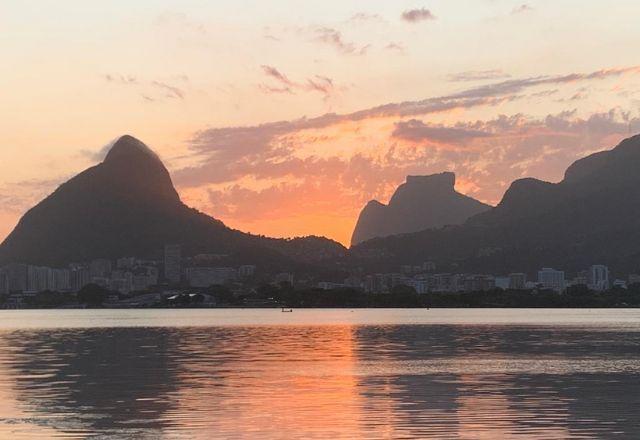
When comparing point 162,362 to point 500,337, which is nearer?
point 162,362

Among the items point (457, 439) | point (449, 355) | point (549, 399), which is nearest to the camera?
point (457, 439)

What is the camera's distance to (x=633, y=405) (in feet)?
166

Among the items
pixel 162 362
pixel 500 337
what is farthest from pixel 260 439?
pixel 500 337

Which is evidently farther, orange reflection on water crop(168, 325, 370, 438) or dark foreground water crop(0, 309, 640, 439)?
orange reflection on water crop(168, 325, 370, 438)

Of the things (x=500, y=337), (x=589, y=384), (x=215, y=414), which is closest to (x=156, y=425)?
(x=215, y=414)

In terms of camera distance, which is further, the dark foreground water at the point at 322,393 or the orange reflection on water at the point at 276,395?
the orange reflection on water at the point at 276,395

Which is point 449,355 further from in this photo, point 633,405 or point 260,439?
point 260,439

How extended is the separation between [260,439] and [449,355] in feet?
175

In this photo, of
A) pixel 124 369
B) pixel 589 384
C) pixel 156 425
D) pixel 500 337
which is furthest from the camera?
pixel 500 337

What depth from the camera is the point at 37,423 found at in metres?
45.2

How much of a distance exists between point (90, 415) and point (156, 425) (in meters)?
4.97

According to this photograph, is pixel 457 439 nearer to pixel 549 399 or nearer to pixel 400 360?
pixel 549 399

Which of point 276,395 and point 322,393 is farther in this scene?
point 322,393

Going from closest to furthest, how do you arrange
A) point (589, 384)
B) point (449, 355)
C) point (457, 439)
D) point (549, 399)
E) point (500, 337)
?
point (457, 439) < point (549, 399) < point (589, 384) < point (449, 355) < point (500, 337)
